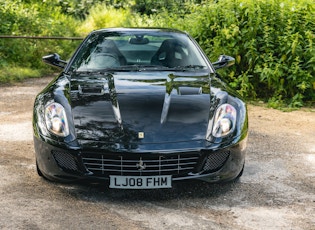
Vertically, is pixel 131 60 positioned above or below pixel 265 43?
above

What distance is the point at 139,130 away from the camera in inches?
194

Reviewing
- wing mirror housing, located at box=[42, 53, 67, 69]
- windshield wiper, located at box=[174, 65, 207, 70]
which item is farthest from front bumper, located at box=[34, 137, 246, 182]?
wing mirror housing, located at box=[42, 53, 67, 69]

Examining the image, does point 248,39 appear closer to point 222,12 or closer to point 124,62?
point 222,12

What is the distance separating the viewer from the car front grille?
4.77 meters

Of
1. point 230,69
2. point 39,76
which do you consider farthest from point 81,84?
point 39,76

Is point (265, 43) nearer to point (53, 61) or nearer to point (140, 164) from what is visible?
point (53, 61)

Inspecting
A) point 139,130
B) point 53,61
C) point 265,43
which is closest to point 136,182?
point 139,130

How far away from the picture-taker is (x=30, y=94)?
11211 mm

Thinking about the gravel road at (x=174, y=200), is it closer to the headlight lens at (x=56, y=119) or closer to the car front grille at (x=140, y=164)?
the car front grille at (x=140, y=164)

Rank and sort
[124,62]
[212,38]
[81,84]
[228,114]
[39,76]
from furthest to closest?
[39,76]
[212,38]
[124,62]
[81,84]
[228,114]

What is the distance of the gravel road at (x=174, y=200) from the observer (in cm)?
446

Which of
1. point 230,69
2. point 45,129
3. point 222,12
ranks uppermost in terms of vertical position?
point 45,129

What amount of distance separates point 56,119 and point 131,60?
5.99 ft

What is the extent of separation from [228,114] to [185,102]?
0.37m
